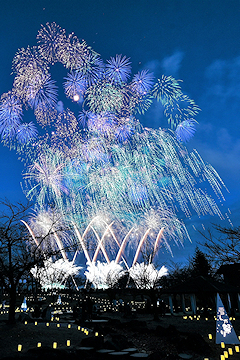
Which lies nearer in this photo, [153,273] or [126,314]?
[126,314]

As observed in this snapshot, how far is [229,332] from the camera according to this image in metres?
11.4

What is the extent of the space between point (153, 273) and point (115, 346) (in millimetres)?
34139

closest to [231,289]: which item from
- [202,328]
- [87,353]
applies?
[202,328]

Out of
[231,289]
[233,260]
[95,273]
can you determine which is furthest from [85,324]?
[95,273]

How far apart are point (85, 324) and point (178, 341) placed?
761 cm

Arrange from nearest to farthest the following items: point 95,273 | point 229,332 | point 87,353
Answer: point 87,353, point 229,332, point 95,273

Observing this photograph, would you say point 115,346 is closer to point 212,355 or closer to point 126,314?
point 212,355

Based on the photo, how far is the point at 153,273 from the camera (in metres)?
42.2

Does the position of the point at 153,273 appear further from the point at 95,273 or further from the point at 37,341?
the point at 37,341

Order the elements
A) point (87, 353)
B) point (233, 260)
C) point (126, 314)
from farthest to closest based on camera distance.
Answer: point (126, 314), point (87, 353), point (233, 260)

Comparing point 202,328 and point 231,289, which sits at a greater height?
point 231,289

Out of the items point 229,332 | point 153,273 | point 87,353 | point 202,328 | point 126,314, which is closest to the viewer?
point 87,353

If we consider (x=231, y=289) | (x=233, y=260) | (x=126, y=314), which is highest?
(x=233, y=260)

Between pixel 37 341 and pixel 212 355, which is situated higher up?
pixel 37 341
